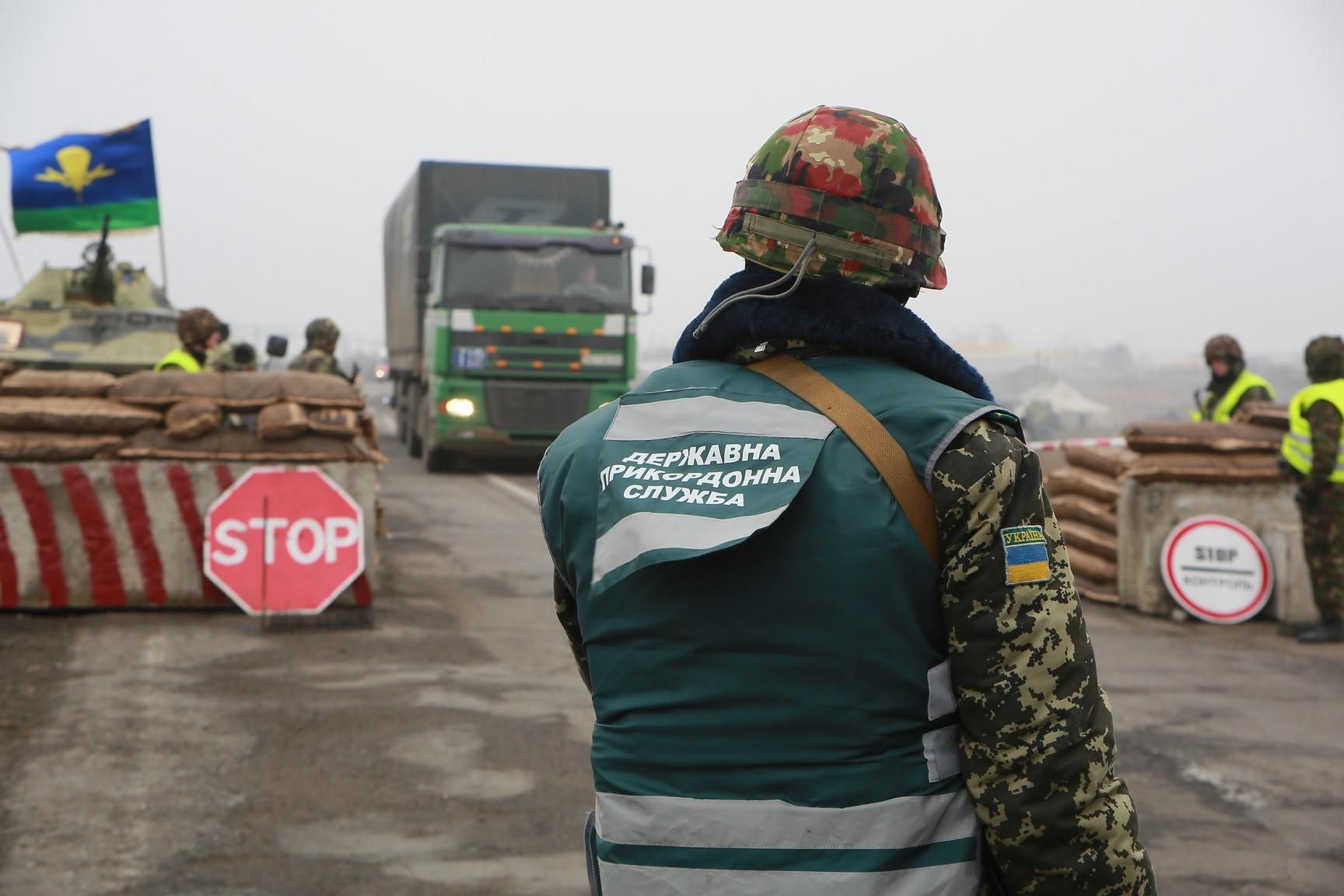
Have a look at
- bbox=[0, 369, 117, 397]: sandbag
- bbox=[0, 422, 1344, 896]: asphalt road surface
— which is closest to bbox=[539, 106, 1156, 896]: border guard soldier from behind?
bbox=[0, 422, 1344, 896]: asphalt road surface

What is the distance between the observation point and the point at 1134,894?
1.83 metres

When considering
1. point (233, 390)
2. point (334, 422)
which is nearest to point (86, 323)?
point (233, 390)

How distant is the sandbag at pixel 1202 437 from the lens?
9.88m

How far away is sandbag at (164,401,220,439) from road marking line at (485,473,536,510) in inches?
247

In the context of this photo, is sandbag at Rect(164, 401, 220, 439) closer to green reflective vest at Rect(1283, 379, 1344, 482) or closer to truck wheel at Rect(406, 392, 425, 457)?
green reflective vest at Rect(1283, 379, 1344, 482)

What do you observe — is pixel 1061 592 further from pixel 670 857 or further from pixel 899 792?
pixel 670 857

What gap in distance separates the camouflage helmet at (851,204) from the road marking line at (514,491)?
1312cm

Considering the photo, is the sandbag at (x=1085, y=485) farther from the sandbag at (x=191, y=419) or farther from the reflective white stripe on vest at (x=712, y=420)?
the reflective white stripe on vest at (x=712, y=420)

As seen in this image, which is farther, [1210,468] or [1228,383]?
[1228,383]

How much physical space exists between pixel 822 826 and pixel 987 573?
385mm

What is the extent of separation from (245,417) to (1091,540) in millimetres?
6141

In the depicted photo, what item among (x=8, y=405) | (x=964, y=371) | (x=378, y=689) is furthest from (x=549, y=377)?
(x=964, y=371)

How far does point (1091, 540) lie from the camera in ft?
35.4

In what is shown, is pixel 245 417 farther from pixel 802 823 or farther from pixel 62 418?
pixel 802 823
